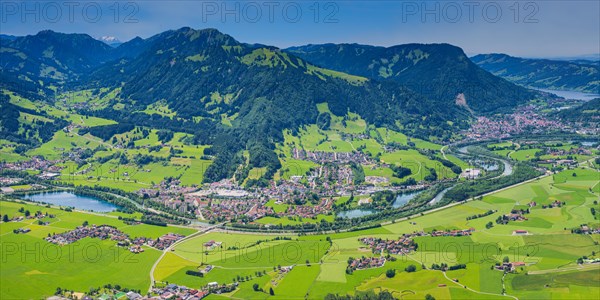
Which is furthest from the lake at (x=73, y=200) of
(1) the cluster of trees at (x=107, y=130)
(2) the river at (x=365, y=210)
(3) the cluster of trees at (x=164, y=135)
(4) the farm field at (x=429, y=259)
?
(1) the cluster of trees at (x=107, y=130)

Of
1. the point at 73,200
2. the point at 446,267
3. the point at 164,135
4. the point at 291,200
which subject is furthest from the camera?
the point at 164,135

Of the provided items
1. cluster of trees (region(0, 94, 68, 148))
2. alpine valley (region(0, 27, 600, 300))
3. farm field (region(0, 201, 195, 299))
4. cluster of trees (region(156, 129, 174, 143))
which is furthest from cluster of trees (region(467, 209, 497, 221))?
cluster of trees (region(0, 94, 68, 148))

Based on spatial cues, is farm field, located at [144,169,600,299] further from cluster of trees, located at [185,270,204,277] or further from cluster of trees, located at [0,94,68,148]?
cluster of trees, located at [0,94,68,148]

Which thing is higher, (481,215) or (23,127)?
(23,127)

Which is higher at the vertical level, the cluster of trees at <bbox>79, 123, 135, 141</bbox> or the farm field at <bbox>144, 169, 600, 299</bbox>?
the cluster of trees at <bbox>79, 123, 135, 141</bbox>

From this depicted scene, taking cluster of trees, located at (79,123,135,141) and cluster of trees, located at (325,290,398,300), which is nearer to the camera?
cluster of trees, located at (325,290,398,300)

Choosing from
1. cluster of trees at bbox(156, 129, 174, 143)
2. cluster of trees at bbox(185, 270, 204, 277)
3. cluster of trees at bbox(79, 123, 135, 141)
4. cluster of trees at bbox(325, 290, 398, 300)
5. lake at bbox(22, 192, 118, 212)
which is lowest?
cluster of trees at bbox(325, 290, 398, 300)

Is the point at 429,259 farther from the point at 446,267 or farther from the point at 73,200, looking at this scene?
the point at 73,200

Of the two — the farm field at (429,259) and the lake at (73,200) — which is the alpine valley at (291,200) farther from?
the lake at (73,200)

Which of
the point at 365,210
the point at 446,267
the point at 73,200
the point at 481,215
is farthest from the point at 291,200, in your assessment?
the point at 73,200

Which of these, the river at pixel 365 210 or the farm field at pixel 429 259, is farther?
the river at pixel 365 210
